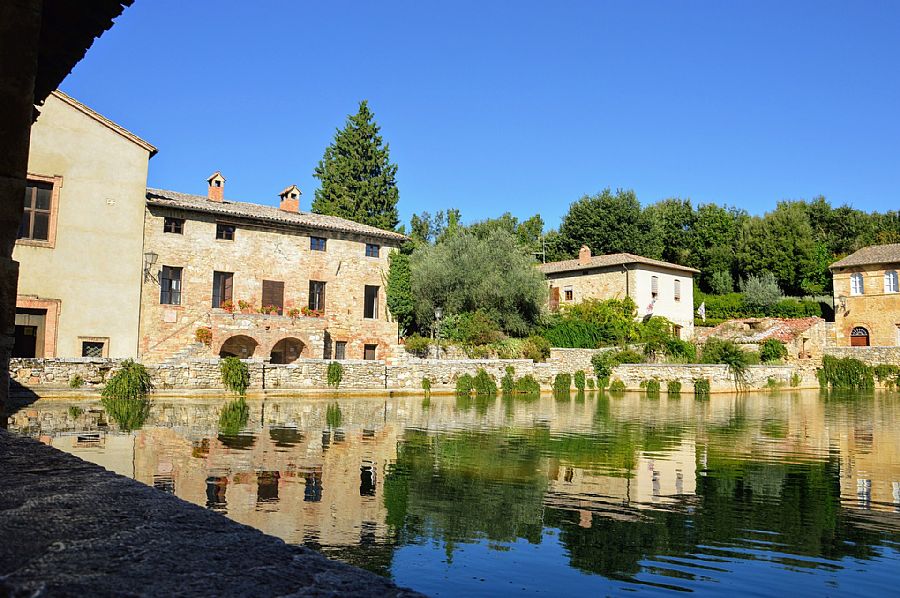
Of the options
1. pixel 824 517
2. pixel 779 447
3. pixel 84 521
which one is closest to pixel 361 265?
pixel 779 447

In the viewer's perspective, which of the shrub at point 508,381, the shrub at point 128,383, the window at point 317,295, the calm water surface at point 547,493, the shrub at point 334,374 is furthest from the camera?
the window at point 317,295

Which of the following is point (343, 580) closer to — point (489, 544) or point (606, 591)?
point (606, 591)

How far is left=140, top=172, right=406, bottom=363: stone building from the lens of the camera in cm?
2759

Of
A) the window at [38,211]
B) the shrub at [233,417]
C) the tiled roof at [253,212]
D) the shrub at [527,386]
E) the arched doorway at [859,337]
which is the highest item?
the tiled roof at [253,212]

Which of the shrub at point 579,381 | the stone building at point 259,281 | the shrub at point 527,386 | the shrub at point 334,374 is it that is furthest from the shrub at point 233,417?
the shrub at point 579,381

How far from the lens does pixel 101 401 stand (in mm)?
20328

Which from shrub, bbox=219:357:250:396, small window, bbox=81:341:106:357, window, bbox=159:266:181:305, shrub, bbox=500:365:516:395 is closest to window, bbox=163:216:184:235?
window, bbox=159:266:181:305

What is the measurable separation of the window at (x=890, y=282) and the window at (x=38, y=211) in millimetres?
45588

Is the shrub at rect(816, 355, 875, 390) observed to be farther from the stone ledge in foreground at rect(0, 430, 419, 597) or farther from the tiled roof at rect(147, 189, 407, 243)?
the stone ledge in foreground at rect(0, 430, 419, 597)

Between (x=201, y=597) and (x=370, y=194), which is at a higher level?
(x=370, y=194)

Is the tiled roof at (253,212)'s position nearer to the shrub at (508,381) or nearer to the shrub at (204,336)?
the shrub at (204,336)

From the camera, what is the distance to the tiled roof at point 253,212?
28516 mm

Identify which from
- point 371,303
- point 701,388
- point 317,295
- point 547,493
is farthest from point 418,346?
point 547,493

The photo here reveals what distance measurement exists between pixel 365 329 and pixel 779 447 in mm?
22346
